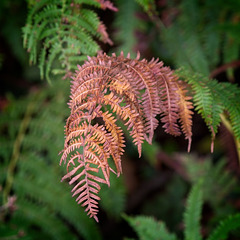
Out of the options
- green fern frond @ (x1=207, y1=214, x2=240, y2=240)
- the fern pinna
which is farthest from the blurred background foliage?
the fern pinna

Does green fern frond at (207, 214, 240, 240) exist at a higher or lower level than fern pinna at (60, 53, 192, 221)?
lower

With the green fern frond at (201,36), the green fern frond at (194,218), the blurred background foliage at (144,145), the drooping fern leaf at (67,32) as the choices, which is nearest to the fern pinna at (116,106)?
the drooping fern leaf at (67,32)

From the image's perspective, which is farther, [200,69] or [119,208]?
[119,208]

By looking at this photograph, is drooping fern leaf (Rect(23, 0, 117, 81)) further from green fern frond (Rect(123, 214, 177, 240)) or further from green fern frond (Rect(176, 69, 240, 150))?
green fern frond (Rect(123, 214, 177, 240))

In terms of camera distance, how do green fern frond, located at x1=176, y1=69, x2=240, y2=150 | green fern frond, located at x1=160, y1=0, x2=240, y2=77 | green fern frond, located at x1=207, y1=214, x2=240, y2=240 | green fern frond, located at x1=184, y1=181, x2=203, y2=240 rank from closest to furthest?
green fern frond, located at x1=176, y1=69, x2=240, y2=150
green fern frond, located at x1=207, y1=214, x2=240, y2=240
green fern frond, located at x1=184, y1=181, x2=203, y2=240
green fern frond, located at x1=160, y1=0, x2=240, y2=77

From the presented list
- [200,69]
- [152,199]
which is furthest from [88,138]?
[152,199]

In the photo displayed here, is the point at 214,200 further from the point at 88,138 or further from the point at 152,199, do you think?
the point at 88,138
